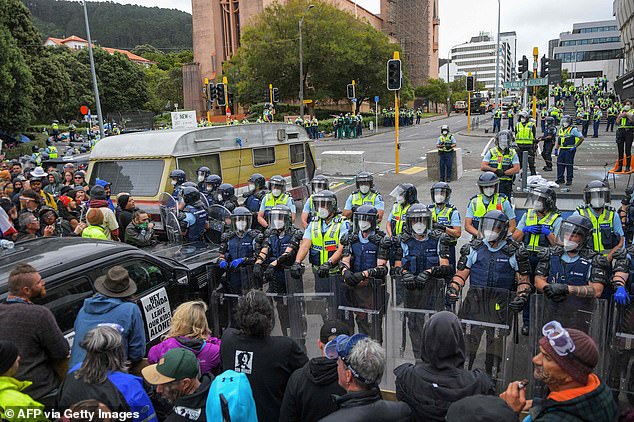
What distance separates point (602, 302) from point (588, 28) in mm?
130931

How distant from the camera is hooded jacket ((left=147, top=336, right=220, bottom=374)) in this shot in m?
3.56

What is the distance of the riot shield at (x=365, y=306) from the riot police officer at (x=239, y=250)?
53.4 inches

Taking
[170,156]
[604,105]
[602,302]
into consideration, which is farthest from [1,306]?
[604,105]

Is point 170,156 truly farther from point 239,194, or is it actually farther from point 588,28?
point 588,28

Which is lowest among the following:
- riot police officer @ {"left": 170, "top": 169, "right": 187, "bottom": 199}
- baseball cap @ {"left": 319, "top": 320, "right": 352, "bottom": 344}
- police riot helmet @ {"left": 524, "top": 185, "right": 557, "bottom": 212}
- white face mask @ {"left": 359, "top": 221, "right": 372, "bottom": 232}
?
baseball cap @ {"left": 319, "top": 320, "right": 352, "bottom": 344}

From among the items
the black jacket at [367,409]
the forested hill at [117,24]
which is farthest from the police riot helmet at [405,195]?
the forested hill at [117,24]

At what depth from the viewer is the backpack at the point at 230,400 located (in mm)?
2822

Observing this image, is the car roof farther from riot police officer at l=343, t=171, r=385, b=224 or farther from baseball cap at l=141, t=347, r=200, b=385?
riot police officer at l=343, t=171, r=385, b=224

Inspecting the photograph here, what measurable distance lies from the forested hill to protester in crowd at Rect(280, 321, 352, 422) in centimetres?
14765

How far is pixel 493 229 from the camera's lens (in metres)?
5.21

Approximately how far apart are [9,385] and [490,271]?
4.30 metres

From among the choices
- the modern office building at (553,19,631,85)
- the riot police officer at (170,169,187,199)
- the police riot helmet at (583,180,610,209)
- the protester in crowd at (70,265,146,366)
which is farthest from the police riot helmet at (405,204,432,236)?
the modern office building at (553,19,631,85)

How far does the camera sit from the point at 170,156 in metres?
9.77

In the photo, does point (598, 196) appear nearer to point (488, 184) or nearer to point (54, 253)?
point (488, 184)
